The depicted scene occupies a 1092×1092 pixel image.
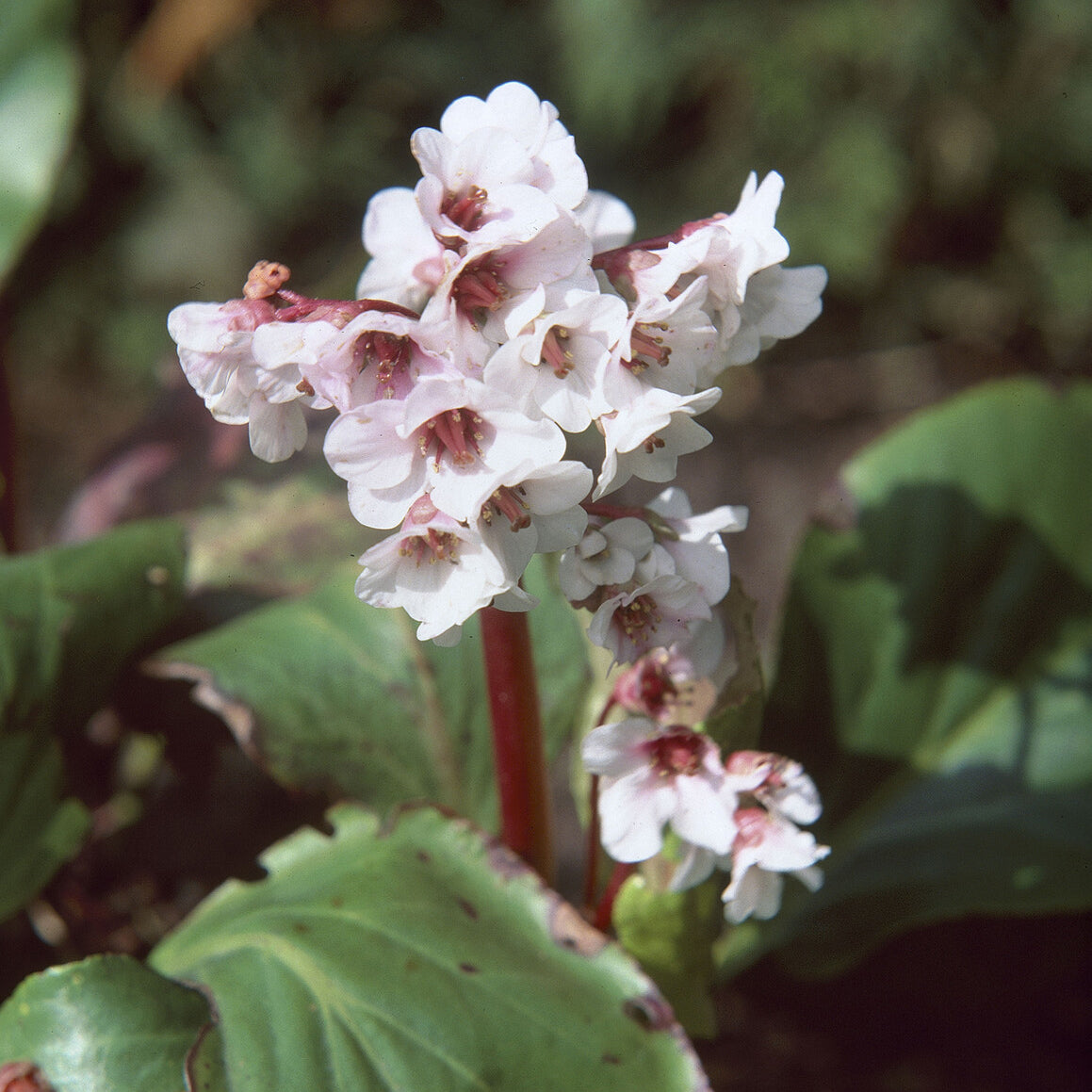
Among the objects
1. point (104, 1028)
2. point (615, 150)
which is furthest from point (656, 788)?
point (615, 150)

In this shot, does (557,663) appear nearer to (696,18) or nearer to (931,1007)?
(931,1007)

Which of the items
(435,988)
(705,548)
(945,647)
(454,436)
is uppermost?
(454,436)

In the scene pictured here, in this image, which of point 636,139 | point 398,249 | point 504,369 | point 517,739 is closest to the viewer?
point 504,369

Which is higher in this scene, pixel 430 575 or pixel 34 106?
pixel 34 106

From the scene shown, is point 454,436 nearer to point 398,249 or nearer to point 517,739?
point 398,249

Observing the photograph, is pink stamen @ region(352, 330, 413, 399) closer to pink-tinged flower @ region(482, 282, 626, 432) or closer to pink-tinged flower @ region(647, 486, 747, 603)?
pink-tinged flower @ region(482, 282, 626, 432)

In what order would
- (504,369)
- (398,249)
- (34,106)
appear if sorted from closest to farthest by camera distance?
(504,369) < (398,249) < (34,106)

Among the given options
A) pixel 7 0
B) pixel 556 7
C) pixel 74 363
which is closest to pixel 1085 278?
pixel 556 7
